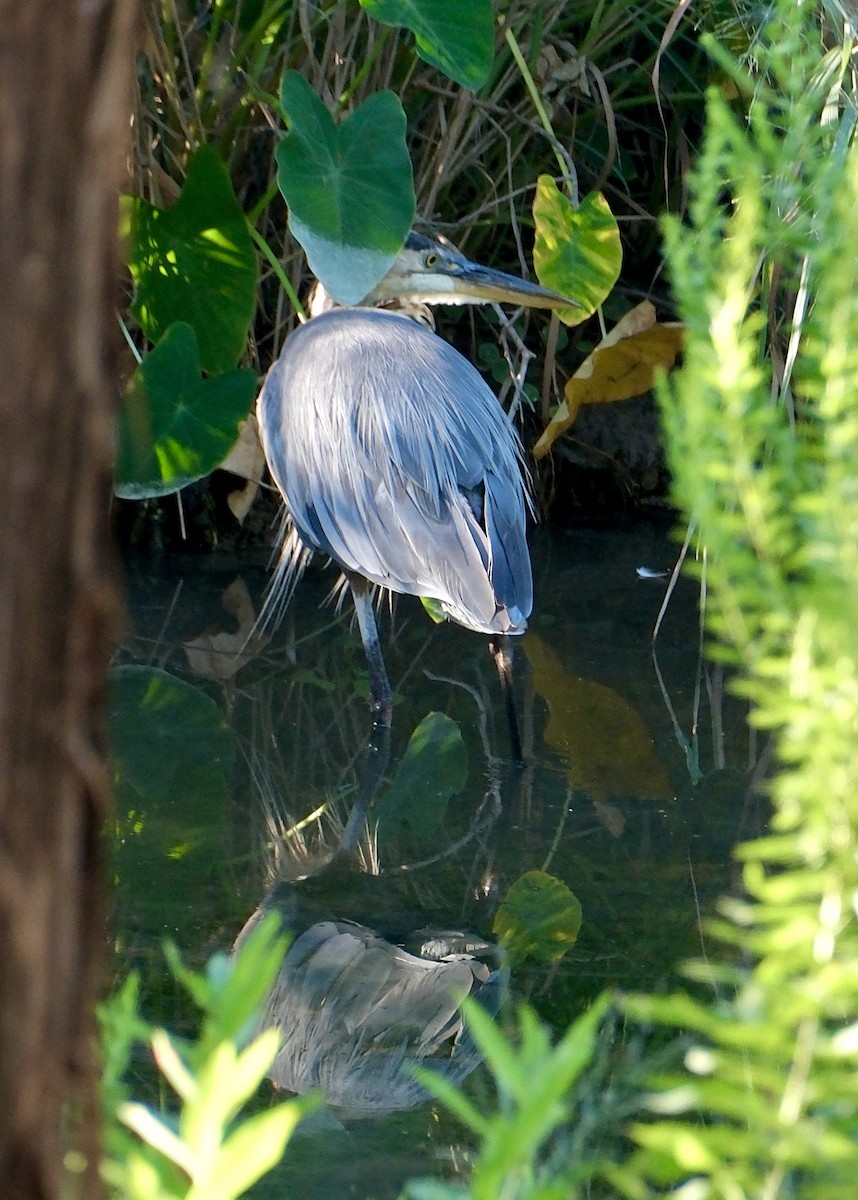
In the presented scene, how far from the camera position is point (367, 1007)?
77.9 inches

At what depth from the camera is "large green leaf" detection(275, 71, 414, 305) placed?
11.5ft

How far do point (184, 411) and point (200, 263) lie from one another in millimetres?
448

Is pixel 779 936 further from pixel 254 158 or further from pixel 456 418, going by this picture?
pixel 254 158

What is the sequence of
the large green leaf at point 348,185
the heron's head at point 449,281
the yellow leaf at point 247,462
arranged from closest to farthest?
the large green leaf at point 348,185 < the heron's head at point 449,281 < the yellow leaf at point 247,462

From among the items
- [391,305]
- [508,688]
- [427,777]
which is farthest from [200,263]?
[427,777]

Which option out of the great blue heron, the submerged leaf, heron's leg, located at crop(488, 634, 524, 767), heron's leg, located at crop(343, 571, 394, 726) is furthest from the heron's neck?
the submerged leaf

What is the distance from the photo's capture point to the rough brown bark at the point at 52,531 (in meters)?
0.59

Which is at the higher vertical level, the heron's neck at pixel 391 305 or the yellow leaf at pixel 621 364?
the heron's neck at pixel 391 305

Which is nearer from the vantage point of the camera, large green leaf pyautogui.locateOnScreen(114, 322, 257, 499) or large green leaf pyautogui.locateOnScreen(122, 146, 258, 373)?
large green leaf pyautogui.locateOnScreen(114, 322, 257, 499)

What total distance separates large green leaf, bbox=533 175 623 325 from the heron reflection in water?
7.02 feet

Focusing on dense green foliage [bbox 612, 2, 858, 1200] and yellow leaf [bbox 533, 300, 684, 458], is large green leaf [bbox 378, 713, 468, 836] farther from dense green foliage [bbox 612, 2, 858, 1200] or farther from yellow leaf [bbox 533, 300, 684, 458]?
dense green foliage [bbox 612, 2, 858, 1200]

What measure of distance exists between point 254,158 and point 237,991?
13.5ft

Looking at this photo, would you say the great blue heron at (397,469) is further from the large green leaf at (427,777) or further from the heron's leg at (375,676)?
the large green leaf at (427,777)

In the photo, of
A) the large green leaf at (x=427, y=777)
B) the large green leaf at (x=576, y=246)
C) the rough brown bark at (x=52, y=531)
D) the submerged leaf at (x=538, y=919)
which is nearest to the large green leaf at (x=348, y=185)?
the large green leaf at (x=576, y=246)
